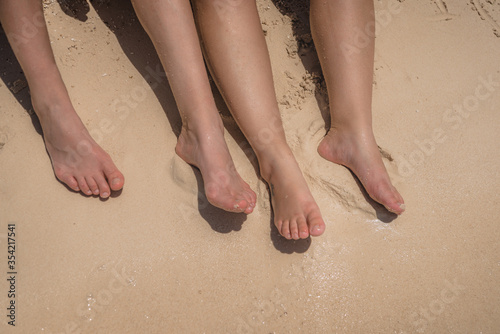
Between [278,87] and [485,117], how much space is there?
1.05m

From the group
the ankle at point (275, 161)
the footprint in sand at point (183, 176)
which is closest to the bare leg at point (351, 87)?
the ankle at point (275, 161)

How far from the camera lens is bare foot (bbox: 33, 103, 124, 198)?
1.50 m

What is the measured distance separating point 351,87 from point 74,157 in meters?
1.21

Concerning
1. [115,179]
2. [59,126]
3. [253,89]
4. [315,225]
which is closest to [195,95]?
[253,89]

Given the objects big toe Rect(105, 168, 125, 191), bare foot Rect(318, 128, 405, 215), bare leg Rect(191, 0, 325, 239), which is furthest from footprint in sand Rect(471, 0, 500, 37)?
big toe Rect(105, 168, 125, 191)

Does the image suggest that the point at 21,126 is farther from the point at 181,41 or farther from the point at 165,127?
the point at 181,41

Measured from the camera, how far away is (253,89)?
149 cm

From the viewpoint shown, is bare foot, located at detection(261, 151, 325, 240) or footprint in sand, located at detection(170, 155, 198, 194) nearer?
bare foot, located at detection(261, 151, 325, 240)

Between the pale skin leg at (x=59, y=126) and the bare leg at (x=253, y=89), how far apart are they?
60 centimetres

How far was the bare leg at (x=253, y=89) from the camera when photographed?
4.77 feet

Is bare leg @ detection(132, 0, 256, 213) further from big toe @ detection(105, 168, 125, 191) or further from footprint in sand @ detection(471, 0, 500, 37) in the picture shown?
footprint in sand @ detection(471, 0, 500, 37)

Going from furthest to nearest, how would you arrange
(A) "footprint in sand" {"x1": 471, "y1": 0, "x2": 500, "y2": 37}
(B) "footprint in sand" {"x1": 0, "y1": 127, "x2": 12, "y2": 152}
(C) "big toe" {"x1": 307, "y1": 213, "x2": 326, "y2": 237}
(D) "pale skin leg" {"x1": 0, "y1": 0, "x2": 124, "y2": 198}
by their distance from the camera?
(A) "footprint in sand" {"x1": 471, "y1": 0, "x2": 500, "y2": 37}, (B) "footprint in sand" {"x1": 0, "y1": 127, "x2": 12, "y2": 152}, (D) "pale skin leg" {"x1": 0, "y1": 0, "x2": 124, "y2": 198}, (C) "big toe" {"x1": 307, "y1": 213, "x2": 326, "y2": 237}

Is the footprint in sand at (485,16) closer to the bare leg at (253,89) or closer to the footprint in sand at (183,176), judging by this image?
the bare leg at (253,89)

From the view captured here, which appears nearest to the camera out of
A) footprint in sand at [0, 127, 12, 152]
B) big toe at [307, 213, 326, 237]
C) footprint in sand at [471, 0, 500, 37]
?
big toe at [307, 213, 326, 237]
